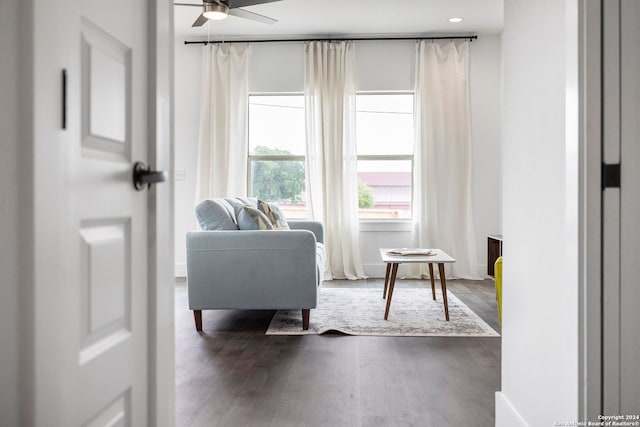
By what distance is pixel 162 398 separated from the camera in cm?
108

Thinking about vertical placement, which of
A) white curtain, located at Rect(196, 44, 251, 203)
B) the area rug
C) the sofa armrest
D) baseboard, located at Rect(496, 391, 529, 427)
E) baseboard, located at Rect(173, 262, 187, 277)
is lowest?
the area rug

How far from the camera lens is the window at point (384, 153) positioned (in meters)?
5.86

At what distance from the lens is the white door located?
684 millimetres

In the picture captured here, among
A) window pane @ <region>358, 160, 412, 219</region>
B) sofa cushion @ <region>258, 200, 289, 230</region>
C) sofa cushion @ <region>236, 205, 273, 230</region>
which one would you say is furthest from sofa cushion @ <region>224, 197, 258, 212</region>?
window pane @ <region>358, 160, 412, 219</region>

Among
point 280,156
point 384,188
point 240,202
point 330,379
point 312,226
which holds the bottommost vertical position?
point 330,379

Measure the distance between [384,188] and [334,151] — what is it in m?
0.77

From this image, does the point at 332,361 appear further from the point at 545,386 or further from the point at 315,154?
the point at 315,154

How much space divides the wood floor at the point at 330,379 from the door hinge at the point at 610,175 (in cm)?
113

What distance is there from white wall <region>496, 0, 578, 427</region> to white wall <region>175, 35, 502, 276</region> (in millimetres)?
3981

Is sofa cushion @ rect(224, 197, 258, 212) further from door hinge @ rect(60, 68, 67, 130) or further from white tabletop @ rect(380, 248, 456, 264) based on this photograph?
door hinge @ rect(60, 68, 67, 130)

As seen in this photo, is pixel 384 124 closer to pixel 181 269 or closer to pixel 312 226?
pixel 312 226

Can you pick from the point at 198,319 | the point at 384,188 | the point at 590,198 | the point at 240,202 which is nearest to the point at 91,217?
the point at 590,198

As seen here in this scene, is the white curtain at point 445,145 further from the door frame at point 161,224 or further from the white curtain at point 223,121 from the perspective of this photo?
the door frame at point 161,224

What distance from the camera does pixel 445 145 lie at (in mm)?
5629
